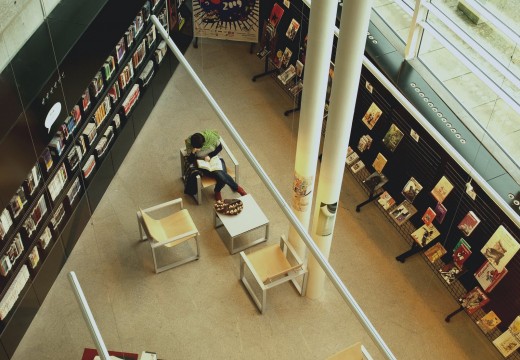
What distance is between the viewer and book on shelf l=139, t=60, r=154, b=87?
10.6 m

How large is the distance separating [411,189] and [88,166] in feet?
13.0

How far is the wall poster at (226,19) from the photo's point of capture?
11078 mm

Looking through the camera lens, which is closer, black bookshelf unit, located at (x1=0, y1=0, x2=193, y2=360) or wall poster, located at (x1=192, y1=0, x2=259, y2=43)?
black bookshelf unit, located at (x1=0, y1=0, x2=193, y2=360)

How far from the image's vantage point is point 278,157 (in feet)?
34.6

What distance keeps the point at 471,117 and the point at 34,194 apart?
488 cm

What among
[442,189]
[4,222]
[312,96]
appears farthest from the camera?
[442,189]

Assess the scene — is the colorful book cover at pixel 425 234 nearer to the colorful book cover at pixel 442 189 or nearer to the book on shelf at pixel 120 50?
the colorful book cover at pixel 442 189

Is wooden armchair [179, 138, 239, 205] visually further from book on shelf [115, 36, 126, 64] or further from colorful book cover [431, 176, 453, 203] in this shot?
colorful book cover [431, 176, 453, 203]

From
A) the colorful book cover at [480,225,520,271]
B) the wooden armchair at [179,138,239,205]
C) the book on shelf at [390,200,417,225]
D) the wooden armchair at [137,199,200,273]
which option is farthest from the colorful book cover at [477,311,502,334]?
the wooden armchair at [179,138,239,205]

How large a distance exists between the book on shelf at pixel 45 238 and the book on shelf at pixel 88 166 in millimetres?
963

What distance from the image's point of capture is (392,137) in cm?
914

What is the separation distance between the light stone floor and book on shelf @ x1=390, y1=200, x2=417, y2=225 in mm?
378

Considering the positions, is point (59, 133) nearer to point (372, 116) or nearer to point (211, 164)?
point (211, 164)

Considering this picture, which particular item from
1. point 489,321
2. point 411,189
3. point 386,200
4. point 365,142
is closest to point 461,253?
point 489,321
